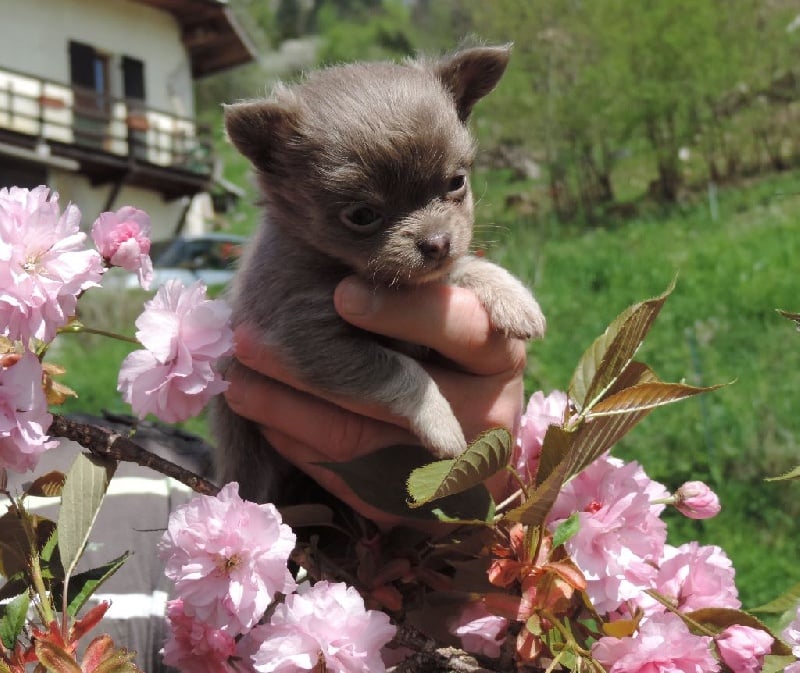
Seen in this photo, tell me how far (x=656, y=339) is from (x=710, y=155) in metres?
5.73

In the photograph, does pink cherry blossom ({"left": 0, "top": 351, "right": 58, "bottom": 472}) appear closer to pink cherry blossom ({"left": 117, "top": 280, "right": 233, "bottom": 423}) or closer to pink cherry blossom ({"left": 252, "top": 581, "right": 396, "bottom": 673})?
pink cherry blossom ({"left": 117, "top": 280, "right": 233, "bottom": 423})

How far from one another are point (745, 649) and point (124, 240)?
944 mm

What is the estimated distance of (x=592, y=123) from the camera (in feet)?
37.7

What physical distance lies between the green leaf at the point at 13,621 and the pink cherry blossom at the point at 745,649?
0.81m

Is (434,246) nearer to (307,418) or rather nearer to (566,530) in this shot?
(307,418)

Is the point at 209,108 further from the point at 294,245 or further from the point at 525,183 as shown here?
the point at 294,245

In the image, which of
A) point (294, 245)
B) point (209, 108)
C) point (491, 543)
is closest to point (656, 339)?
point (294, 245)

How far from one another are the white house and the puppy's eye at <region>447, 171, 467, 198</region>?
325 cm

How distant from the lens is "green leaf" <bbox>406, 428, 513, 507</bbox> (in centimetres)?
101

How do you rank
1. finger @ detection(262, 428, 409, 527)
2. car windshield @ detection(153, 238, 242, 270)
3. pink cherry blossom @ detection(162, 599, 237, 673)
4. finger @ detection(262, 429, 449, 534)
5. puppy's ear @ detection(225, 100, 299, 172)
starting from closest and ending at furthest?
pink cherry blossom @ detection(162, 599, 237, 673), finger @ detection(262, 429, 449, 534), finger @ detection(262, 428, 409, 527), puppy's ear @ detection(225, 100, 299, 172), car windshield @ detection(153, 238, 242, 270)

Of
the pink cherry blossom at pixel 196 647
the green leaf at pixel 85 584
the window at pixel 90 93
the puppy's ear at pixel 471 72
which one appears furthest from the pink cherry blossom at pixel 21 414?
the window at pixel 90 93

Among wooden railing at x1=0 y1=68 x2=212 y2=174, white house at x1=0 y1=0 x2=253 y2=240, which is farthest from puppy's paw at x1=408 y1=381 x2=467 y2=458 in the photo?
wooden railing at x1=0 y1=68 x2=212 y2=174

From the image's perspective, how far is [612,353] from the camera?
3.84ft

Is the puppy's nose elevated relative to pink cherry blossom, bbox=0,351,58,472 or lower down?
elevated
